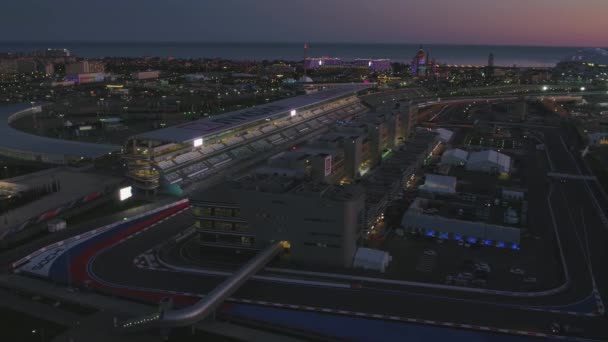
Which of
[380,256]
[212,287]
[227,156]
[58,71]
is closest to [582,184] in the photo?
[380,256]

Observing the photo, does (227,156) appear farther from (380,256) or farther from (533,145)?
(533,145)

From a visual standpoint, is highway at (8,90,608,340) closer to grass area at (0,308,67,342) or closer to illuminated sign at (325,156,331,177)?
grass area at (0,308,67,342)

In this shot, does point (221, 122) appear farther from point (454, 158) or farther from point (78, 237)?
point (454, 158)

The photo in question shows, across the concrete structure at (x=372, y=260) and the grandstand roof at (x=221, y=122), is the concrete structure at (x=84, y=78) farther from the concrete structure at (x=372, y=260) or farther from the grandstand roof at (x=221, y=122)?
the concrete structure at (x=372, y=260)

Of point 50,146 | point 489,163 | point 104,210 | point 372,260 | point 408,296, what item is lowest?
point 408,296

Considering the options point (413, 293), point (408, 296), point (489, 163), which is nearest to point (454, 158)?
point (489, 163)
